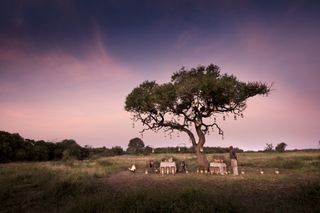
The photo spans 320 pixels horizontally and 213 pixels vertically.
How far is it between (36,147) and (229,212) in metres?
53.2

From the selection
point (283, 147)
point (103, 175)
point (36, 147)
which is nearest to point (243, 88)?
point (103, 175)

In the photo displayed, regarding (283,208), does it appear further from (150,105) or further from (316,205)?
(150,105)

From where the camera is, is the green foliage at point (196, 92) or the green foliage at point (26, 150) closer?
the green foliage at point (196, 92)

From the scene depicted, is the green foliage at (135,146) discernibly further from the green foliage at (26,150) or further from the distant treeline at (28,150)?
the green foliage at (26,150)

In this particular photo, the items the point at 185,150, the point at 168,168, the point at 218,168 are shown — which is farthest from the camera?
the point at 185,150

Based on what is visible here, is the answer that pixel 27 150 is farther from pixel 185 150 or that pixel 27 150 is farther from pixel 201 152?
pixel 185 150

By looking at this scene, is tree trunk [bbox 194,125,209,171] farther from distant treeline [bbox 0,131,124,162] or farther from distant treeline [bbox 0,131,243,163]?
distant treeline [bbox 0,131,124,162]

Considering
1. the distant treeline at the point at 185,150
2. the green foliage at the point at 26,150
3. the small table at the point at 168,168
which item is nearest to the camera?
the small table at the point at 168,168

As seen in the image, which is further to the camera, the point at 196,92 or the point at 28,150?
the point at 28,150

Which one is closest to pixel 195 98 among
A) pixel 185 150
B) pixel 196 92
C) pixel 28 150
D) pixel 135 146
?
pixel 196 92

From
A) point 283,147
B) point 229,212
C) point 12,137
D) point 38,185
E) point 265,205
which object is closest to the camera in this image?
point 229,212

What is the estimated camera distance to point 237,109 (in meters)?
27.7

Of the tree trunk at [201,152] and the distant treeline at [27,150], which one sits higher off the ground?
the distant treeline at [27,150]

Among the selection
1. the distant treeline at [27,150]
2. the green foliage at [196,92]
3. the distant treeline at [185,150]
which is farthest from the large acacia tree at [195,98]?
the distant treeline at [185,150]
